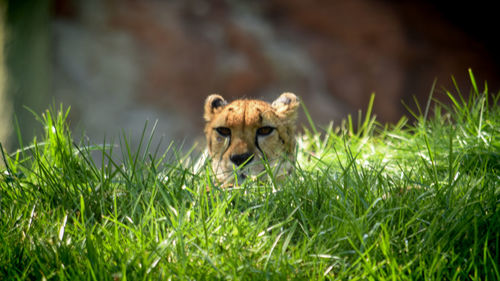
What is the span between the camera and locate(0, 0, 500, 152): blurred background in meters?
9.84

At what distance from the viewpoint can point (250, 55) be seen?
1027 centimetres

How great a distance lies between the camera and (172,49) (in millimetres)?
10008

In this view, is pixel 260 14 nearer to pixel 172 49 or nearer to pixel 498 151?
pixel 172 49

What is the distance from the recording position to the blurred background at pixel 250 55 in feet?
32.3

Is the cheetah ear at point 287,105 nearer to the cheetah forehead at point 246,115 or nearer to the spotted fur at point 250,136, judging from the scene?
the spotted fur at point 250,136

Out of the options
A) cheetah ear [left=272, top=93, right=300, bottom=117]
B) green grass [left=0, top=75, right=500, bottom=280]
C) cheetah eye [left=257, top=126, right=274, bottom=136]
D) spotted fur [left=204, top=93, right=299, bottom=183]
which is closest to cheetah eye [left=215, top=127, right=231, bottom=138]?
spotted fur [left=204, top=93, right=299, bottom=183]

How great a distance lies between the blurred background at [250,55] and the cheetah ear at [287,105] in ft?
18.7

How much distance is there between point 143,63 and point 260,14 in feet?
7.85

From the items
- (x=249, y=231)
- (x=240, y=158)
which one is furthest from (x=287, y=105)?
(x=249, y=231)

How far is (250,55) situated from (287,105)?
6511 millimetres

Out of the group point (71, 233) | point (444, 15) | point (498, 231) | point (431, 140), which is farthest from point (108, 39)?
point (498, 231)

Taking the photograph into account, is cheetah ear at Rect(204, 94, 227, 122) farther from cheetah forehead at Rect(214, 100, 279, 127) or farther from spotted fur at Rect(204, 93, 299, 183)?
cheetah forehead at Rect(214, 100, 279, 127)

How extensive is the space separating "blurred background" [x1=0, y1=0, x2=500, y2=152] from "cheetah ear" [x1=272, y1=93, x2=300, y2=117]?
5.70 m

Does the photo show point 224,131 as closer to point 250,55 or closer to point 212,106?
point 212,106
